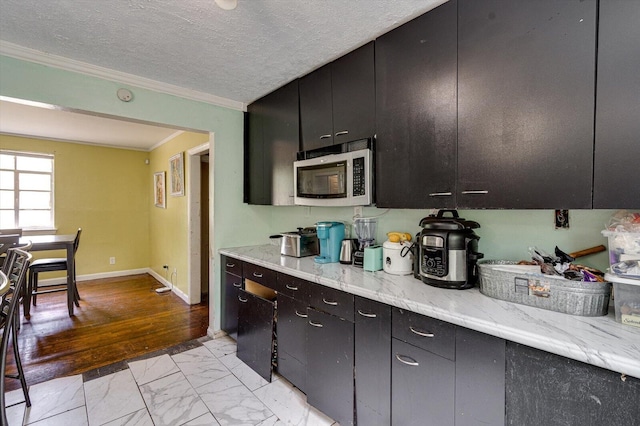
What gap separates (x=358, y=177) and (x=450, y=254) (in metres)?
0.72

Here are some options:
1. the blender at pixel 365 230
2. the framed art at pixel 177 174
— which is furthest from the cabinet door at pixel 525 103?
the framed art at pixel 177 174

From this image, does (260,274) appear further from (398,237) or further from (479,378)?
(479,378)

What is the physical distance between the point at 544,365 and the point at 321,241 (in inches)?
59.3

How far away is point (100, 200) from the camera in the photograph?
16.8ft

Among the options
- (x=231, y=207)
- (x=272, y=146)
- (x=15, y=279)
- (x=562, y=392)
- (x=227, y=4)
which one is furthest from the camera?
(x=231, y=207)

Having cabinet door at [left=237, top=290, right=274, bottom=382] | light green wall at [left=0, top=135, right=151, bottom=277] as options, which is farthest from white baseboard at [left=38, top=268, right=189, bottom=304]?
cabinet door at [left=237, top=290, right=274, bottom=382]

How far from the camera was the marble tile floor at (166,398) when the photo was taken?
178 centimetres

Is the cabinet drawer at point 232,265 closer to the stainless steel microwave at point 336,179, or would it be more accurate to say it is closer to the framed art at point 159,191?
the stainless steel microwave at point 336,179

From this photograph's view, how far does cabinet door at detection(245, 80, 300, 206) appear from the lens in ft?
8.07

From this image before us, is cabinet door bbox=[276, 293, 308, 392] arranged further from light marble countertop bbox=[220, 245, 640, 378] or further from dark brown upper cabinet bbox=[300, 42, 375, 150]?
dark brown upper cabinet bbox=[300, 42, 375, 150]

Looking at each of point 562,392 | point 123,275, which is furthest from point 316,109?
point 123,275

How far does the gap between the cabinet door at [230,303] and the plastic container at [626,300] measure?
2.40 meters

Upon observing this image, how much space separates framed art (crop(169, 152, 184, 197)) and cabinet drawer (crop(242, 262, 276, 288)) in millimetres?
2213

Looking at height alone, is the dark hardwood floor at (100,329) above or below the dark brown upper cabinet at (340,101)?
below
